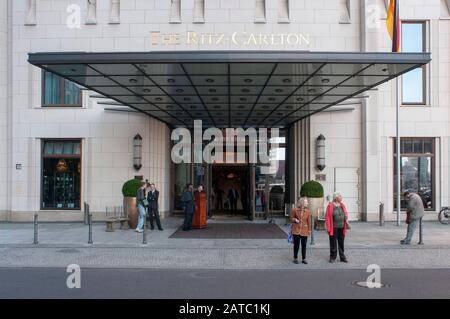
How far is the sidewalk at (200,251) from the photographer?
40.1 ft

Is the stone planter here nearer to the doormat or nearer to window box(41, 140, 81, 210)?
the doormat

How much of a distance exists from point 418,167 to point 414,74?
3.94 meters

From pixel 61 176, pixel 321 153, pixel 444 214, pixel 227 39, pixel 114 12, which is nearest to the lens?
pixel 444 214

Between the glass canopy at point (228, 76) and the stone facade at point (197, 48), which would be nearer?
the glass canopy at point (228, 76)

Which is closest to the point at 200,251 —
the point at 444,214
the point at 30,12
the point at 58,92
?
the point at 58,92

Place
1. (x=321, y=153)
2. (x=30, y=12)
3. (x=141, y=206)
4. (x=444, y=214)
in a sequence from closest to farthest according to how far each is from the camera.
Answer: (x=141, y=206) → (x=444, y=214) → (x=321, y=153) → (x=30, y=12)

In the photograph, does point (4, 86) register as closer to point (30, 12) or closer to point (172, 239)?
point (30, 12)

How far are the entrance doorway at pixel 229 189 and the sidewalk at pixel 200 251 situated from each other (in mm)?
A: 7766

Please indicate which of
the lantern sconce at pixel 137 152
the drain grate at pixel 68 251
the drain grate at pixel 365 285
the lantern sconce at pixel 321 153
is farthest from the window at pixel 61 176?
the drain grate at pixel 365 285

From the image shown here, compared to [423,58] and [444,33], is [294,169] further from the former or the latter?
[423,58]

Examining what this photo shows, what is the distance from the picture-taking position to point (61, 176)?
2188 cm

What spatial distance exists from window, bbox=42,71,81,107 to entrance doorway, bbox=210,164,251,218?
23.7ft

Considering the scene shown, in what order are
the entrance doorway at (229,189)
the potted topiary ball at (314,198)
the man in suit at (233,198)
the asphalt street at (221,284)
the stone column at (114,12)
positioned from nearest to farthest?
the asphalt street at (221,284) < the potted topiary ball at (314,198) < the stone column at (114,12) < the entrance doorway at (229,189) < the man in suit at (233,198)

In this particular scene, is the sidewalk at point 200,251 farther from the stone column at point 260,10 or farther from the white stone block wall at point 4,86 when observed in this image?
the stone column at point 260,10
